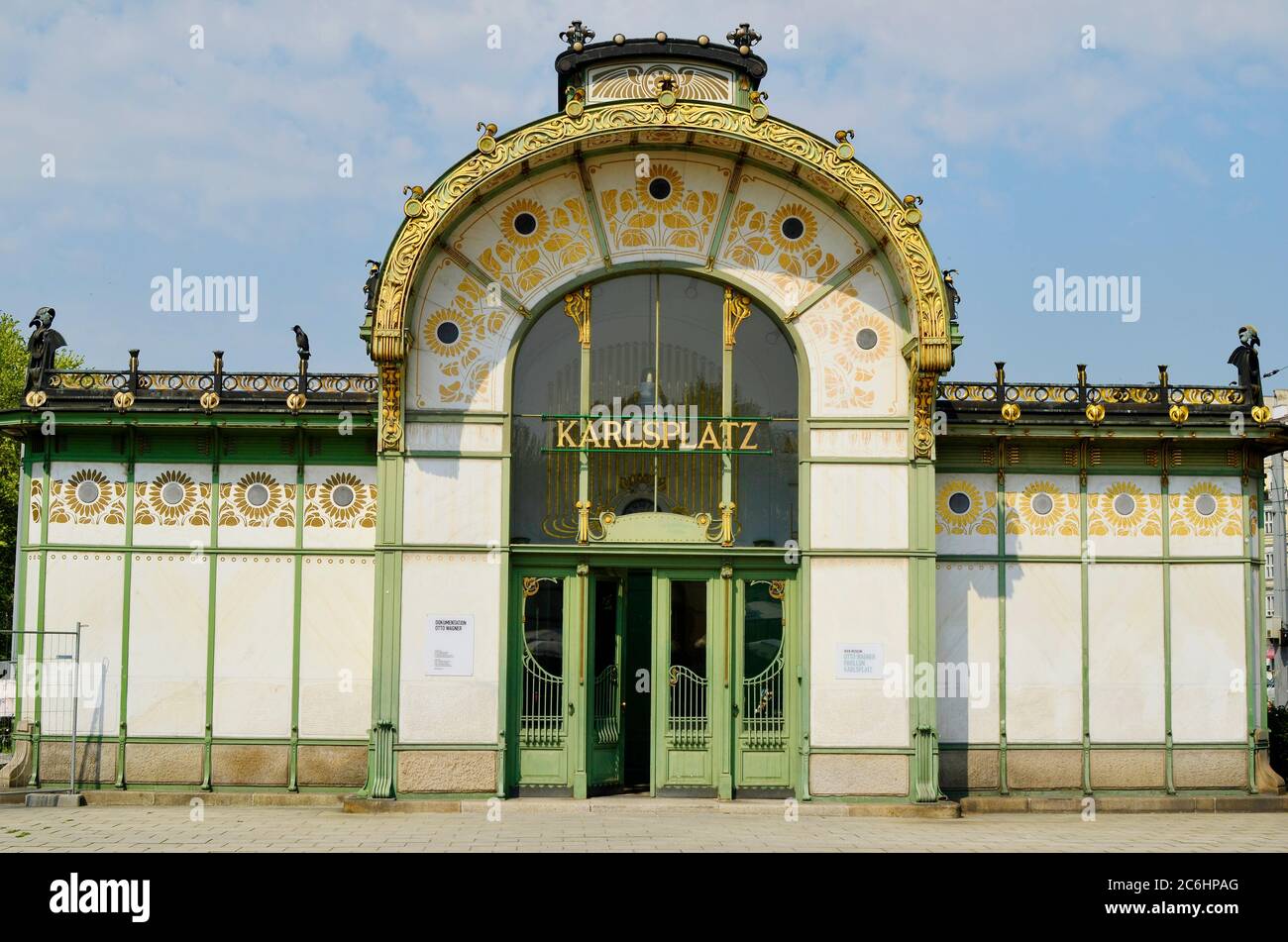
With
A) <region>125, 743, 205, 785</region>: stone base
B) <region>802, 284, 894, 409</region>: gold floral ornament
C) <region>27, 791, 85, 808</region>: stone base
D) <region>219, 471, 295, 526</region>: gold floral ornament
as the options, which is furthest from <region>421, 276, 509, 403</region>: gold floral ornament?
<region>27, 791, 85, 808</region>: stone base

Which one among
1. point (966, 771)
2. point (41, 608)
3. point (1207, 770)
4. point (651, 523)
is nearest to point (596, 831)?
point (651, 523)

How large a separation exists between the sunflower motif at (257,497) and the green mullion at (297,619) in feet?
0.91

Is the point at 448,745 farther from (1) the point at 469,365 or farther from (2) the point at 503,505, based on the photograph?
(1) the point at 469,365

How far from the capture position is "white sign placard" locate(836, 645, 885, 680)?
17234 millimetres

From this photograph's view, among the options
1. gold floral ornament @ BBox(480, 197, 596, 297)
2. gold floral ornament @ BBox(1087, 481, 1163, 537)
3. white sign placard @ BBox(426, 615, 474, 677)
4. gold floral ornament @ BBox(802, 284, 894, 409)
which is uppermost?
gold floral ornament @ BBox(480, 197, 596, 297)

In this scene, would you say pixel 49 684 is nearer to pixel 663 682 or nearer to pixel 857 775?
pixel 663 682

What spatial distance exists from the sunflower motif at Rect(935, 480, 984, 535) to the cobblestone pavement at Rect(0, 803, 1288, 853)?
3664 mm

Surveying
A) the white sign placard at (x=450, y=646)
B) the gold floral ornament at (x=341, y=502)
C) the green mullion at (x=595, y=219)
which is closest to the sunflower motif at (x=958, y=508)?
the green mullion at (x=595, y=219)

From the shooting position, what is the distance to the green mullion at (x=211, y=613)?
1789cm

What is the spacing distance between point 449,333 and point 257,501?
11.2 feet

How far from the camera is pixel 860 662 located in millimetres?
17250

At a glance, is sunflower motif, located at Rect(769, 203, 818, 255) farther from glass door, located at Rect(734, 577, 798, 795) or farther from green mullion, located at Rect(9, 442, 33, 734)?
green mullion, located at Rect(9, 442, 33, 734)

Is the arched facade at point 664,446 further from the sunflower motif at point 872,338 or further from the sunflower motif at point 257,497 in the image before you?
the sunflower motif at point 257,497

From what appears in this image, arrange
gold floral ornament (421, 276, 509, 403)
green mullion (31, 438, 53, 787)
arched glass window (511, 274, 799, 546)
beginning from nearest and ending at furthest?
gold floral ornament (421, 276, 509, 403), arched glass window (511, 274, 799, 546), green mullion (31, 438, 53, 787)
